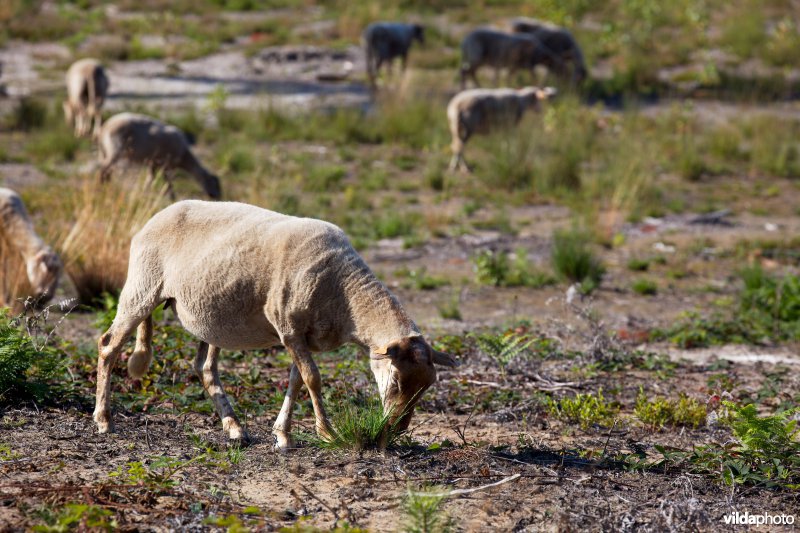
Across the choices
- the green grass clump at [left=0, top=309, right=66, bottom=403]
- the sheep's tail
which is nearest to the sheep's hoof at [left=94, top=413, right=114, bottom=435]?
the sheep's tail

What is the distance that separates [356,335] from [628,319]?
16.7 feet

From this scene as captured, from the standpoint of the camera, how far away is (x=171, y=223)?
19.1ft

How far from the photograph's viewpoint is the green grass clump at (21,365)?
6.02 metres

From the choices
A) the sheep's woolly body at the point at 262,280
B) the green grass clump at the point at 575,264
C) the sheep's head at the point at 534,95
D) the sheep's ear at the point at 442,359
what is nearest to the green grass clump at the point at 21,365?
the sheep's woolly body at the point at 262,280

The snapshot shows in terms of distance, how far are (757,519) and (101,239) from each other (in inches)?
268

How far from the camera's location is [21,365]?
609 cm

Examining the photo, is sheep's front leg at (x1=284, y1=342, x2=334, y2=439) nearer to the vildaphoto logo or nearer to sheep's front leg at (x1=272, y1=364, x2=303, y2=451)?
sheep's front leg at (x1=272, y1=364, x2=303, y2=451)

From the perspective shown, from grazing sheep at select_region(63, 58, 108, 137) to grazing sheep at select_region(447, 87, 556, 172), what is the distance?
594 cm

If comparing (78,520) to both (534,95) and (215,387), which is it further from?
(534,95)

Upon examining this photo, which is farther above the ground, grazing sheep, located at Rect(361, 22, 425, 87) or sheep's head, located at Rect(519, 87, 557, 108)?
→ grazing sheep, located at Rect(361, 22, 425, 87)

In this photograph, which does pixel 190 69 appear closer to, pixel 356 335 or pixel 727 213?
pixel 727 213

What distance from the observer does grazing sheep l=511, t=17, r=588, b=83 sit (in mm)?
22969

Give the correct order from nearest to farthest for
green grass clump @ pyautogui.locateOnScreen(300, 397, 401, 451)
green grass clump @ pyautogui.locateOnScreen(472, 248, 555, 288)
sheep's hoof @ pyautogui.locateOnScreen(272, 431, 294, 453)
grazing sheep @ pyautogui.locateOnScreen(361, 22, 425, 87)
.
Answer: green grass clump @ pyautogui.locateOnScreen(300, 397, 401, 451), sheep's hoof @ pyautogui.locateOnScreen(272, 431, 294, 453), green grass clump @ pyautogui.locateOnScreen(472, 248, 555, 288), grazing sheep @ pyautogui.locateOnScreen(361, 22, 425, 87)

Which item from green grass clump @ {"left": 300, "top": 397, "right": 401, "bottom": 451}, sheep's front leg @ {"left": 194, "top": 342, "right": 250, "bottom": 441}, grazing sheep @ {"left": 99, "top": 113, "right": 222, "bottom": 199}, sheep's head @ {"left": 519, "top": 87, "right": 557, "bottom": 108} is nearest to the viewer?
green grass clump @ {"left": 300, "top": 397, "right": 401, "bottom": 451}
